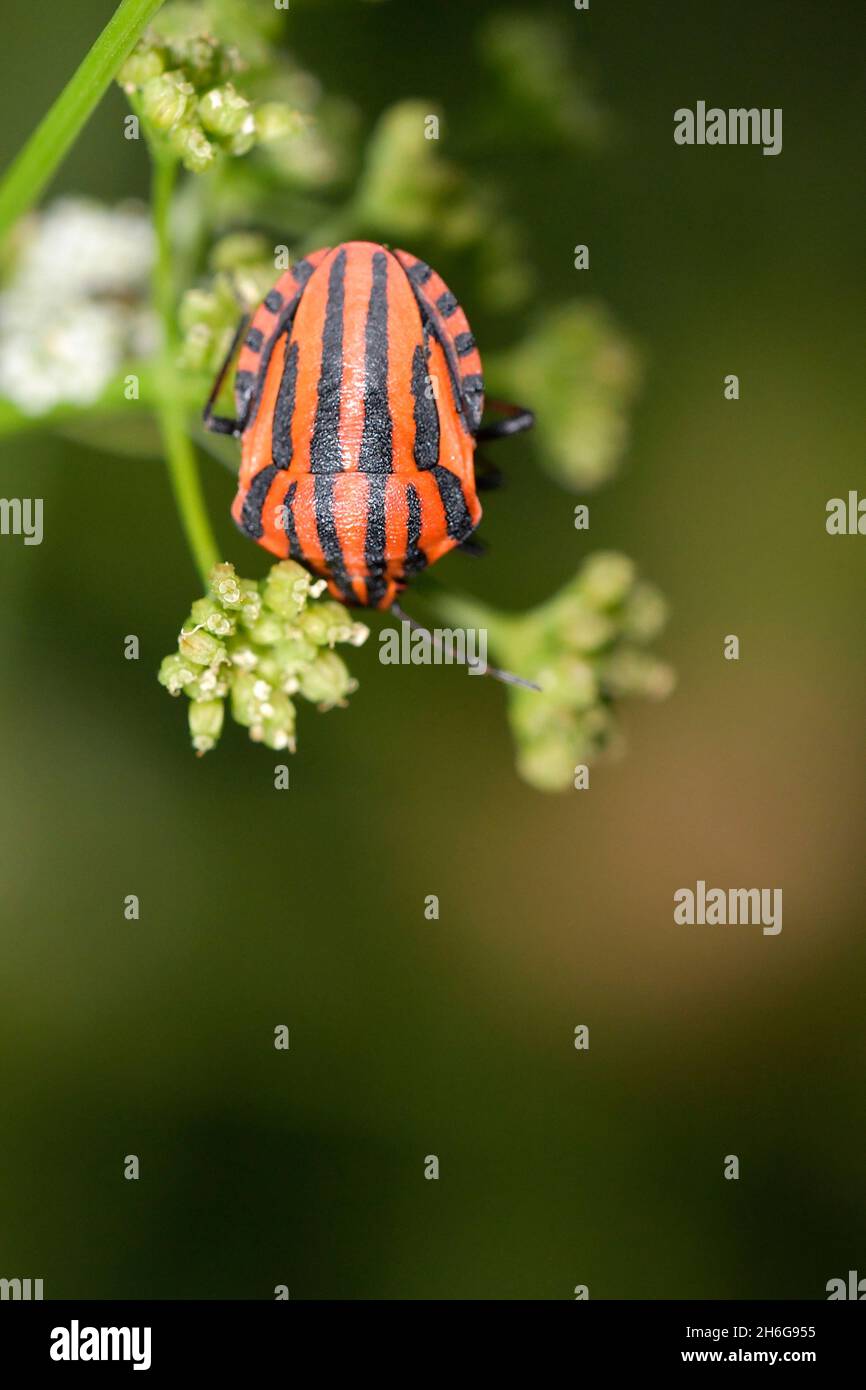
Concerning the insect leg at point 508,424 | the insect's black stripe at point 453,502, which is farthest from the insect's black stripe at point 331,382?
the insect leg at point 508,424

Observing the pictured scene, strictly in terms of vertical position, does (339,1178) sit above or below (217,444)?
below

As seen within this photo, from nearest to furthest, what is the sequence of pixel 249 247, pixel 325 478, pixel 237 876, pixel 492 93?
pixel 325 478
pixel 249 247
pixel 492 93
pixel 237 876

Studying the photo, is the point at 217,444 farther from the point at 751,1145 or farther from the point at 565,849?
the point at 751,1145

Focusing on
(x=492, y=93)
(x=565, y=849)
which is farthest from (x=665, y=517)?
(x=492, y=93)

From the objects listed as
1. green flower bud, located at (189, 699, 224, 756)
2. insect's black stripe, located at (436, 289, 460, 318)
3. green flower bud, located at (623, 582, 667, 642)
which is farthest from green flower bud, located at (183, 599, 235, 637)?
green flower bud, located at (623, 582, 667, 642)

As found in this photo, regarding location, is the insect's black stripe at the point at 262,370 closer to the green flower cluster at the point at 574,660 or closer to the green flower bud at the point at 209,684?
the green flower bud at the point at 209,684

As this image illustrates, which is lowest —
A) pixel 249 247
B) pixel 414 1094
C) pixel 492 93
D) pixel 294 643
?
pixel 414 1094

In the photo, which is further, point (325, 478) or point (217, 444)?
point (217, 444)

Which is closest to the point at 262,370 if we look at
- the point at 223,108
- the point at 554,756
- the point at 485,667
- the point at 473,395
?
the point at 473,395
